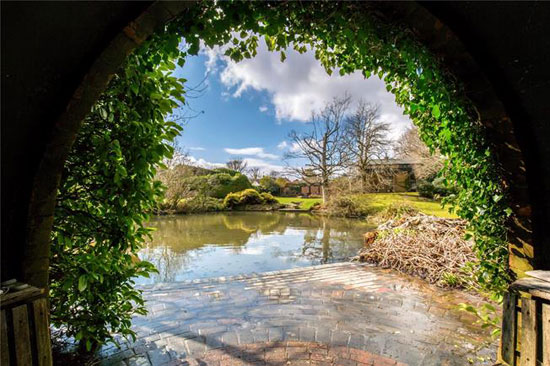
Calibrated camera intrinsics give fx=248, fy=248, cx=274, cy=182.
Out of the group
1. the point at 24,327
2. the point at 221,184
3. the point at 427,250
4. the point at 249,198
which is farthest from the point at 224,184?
the point at 24,327

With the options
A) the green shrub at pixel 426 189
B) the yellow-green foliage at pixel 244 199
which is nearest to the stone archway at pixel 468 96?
the yellow-green foliage at pixel 244 199

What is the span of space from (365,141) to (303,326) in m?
17.2

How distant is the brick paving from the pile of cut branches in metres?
0.49

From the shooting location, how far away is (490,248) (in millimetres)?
2328

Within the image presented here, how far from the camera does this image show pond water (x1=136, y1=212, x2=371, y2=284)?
620cm

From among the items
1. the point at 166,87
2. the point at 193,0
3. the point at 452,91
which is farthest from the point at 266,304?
the point at 193,0

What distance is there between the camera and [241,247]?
8219 millimetres

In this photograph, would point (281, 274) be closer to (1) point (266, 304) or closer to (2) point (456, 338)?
(1) point (266, 304)

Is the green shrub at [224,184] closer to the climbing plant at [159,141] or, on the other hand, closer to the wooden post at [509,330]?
the climbing plant at [159,141]

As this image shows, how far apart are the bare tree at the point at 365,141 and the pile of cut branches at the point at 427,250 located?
11466 millimetres

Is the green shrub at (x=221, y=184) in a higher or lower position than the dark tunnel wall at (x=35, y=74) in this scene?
lower

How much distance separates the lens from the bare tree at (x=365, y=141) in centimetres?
1783

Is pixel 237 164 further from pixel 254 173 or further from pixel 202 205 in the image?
pixel 202 205

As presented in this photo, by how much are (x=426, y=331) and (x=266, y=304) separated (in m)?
2.08
